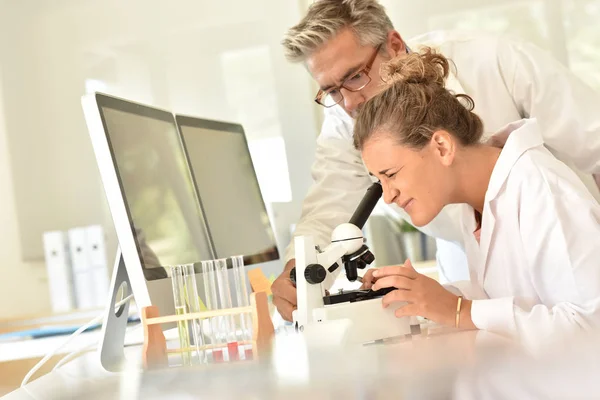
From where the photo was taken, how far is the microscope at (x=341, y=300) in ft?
4.08

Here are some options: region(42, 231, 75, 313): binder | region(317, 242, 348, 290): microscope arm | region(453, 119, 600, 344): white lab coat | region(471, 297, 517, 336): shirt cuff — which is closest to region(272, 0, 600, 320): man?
region(317, 242, 348, 290): microscope arm

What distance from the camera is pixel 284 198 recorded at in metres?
3.84

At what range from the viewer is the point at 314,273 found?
1356mm

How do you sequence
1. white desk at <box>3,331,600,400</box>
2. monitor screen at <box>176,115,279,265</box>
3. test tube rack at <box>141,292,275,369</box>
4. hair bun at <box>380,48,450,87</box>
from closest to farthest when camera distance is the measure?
1. white desk at <box>3,331,600,400</box>
2. test tube rack at <box>141,292,275,369</box>
3. hair bun at <box>380,48,450,87</box>
4. monitor screen at <box>176,115,279,265</box>

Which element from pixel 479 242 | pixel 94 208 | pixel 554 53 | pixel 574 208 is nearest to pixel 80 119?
pixel 94 208

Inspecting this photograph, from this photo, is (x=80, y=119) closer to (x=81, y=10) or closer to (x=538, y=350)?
(x=81, y=10)

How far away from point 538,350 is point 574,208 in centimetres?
85

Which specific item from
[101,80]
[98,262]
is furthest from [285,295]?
[101,80]

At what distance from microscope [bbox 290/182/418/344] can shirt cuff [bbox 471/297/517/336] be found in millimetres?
125

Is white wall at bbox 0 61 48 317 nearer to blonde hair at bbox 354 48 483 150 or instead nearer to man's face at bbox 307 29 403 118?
man's face at bbox 307 29 403 118

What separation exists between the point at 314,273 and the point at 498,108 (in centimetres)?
93

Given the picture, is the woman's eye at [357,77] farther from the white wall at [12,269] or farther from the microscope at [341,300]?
the white wall at [12,269]

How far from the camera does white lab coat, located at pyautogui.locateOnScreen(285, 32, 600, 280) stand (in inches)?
76.0

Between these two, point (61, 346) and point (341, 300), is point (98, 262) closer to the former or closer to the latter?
point (61, 346)
